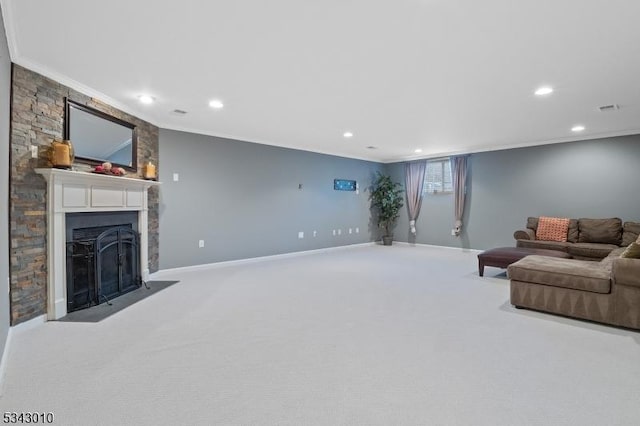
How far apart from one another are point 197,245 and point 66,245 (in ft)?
7.28

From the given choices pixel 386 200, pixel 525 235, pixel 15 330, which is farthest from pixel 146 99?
pixel 525 235

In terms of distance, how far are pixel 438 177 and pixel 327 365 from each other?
6.97 m

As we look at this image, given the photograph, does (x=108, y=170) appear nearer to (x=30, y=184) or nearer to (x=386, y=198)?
(x=30, y=184)

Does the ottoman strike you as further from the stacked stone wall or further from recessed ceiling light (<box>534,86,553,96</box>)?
the stacked stone wall

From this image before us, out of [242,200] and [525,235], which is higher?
[242,200]

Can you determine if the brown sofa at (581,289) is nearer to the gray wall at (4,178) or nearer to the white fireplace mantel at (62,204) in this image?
the gray wall at (4,178)

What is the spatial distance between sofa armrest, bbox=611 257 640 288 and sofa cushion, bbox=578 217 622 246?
10.7 ft

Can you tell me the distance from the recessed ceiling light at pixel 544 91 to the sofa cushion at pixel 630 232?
132 inches

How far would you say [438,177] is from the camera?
8180mm

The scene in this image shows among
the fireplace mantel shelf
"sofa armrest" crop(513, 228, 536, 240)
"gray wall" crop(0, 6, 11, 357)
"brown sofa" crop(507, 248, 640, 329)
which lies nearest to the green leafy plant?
"sofa armrest" crop(513, 228, 536, 240)

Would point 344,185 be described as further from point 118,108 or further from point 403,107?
point 118,108

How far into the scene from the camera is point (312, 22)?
7.42 feet

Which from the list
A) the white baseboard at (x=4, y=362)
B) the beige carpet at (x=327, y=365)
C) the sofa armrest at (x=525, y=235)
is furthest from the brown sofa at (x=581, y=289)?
the white baseboard at (x=4, y=362)

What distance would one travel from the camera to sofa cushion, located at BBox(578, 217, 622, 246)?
538 cm
